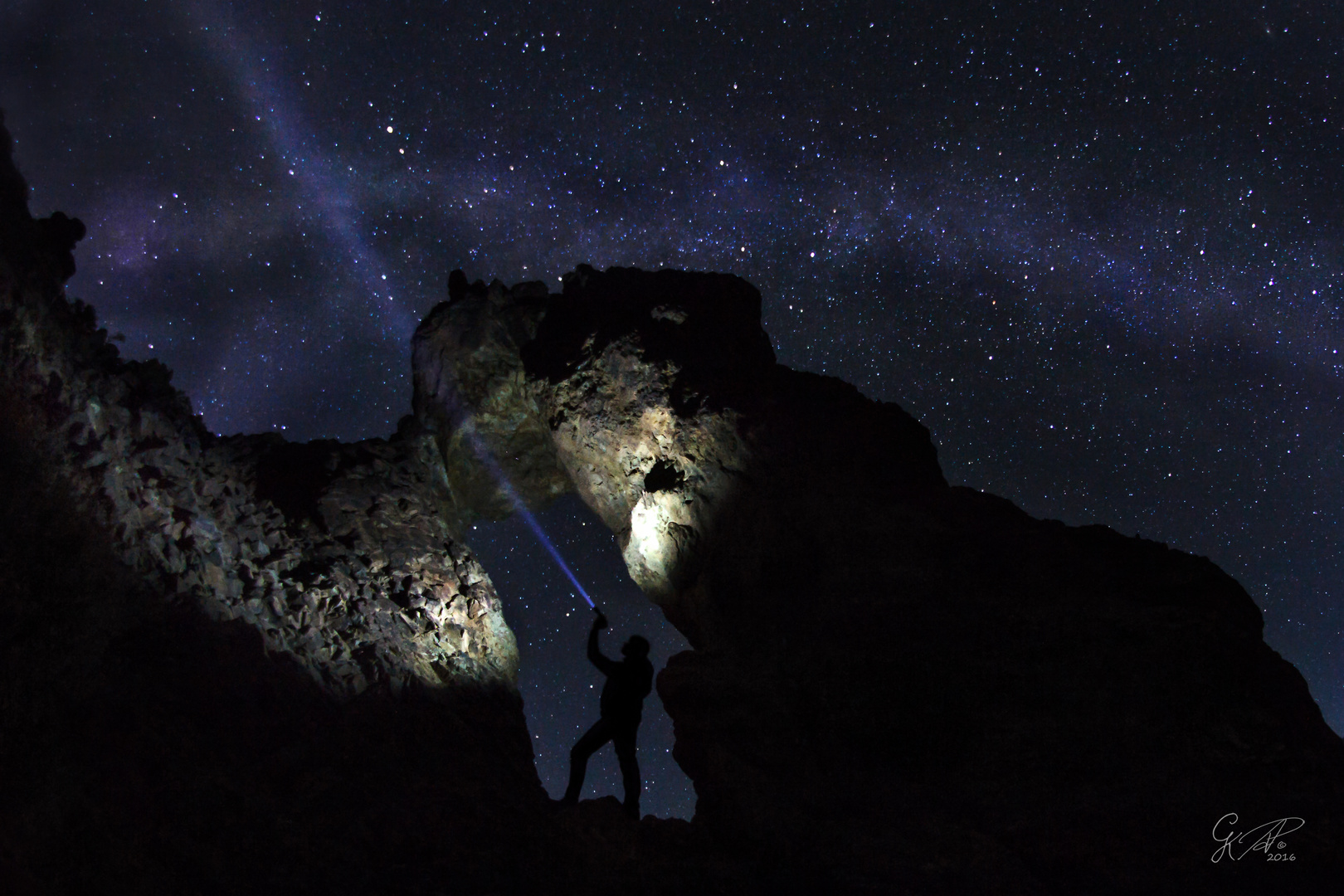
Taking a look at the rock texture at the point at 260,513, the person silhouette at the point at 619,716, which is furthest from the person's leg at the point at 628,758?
the rock texture at the point at 260,513

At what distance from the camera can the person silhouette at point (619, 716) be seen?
323 inches

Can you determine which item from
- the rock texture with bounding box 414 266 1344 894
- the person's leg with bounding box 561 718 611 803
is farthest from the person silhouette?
the rock texture with bounding box 414 266 1344 894

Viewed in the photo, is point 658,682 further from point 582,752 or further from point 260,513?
point 260,513

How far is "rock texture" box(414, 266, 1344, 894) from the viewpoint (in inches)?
254

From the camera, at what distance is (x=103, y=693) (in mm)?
6008

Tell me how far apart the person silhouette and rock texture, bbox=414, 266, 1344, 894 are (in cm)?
42

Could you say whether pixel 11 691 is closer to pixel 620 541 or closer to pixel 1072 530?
pixel 620 541

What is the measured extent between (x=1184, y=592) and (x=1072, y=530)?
1.32 meters

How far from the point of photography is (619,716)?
822 centimetres

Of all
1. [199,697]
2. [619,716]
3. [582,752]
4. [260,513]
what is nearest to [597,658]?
[619,716]

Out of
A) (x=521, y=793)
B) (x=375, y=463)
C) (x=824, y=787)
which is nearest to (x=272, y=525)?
(x=375, y=463)

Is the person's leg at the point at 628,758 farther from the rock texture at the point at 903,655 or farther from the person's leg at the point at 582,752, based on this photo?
the rock texture at the point at 903,655

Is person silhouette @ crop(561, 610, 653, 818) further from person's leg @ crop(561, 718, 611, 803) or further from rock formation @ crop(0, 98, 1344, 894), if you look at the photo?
rock formation @ crop(0, 98, 1344, 894)

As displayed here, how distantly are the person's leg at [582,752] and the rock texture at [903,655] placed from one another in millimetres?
733
